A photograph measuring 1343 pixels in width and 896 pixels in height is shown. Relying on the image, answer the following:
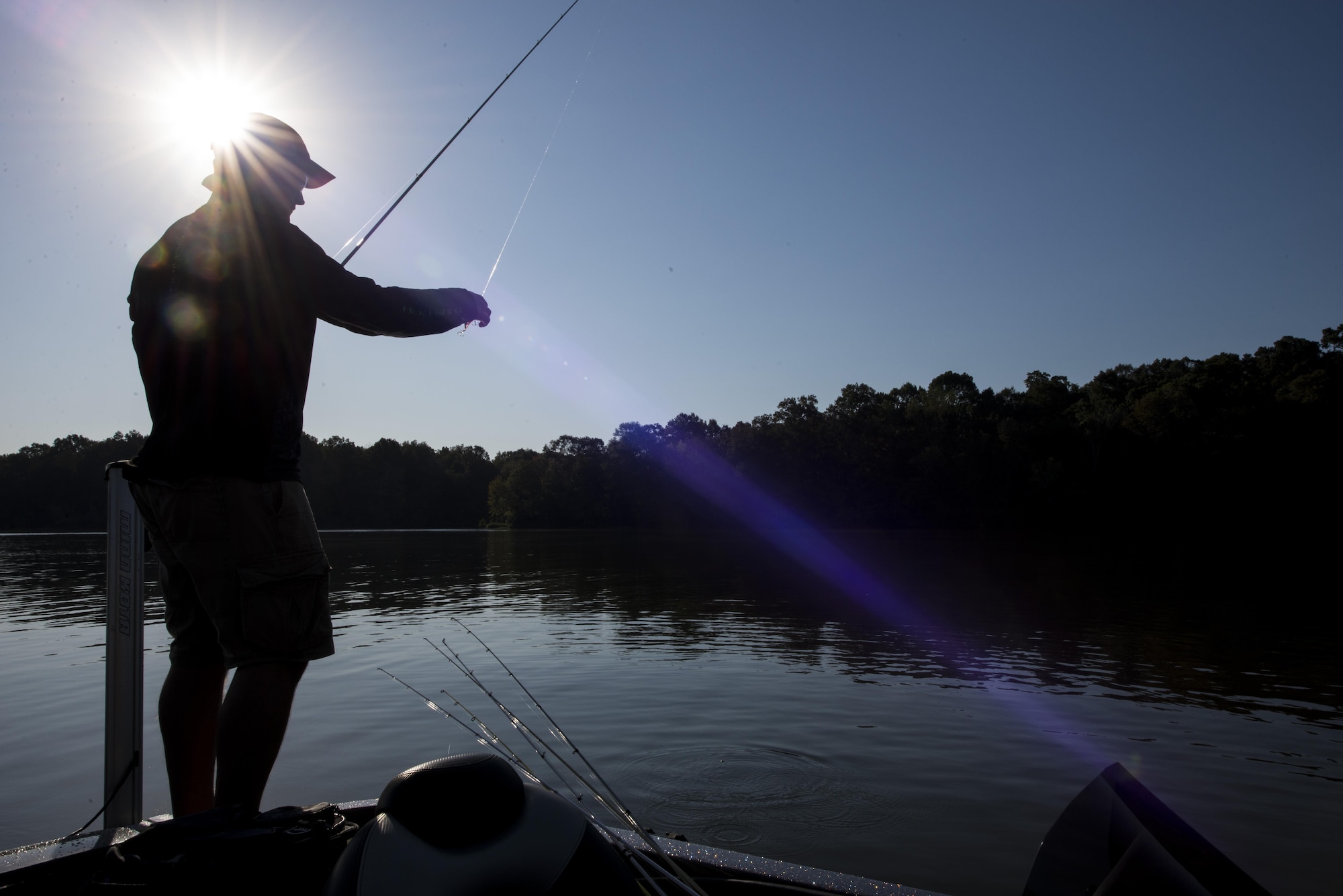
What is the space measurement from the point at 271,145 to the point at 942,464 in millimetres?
64127

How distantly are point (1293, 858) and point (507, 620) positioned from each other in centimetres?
938

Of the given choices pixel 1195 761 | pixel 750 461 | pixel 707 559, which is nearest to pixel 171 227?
pixel 1195 761

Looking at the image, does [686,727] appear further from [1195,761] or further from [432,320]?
[432,320]

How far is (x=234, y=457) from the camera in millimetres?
1939

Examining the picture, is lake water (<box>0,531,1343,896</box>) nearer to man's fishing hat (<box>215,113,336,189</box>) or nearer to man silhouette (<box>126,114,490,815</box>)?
man silhouette (<box>126,114,490,815</box>)

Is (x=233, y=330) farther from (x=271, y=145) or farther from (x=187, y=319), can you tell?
(x=271, y=145)

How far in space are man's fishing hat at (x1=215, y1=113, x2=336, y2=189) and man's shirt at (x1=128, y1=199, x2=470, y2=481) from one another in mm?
170

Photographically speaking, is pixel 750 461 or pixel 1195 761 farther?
pixel 750 461

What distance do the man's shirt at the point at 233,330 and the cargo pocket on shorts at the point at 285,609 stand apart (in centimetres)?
22

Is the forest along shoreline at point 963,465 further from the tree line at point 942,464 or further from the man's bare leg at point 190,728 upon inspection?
the man's bare leg at point 190,728

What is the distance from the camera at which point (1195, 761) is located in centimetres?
516

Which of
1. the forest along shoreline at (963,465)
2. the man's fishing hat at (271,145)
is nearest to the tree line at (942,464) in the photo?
the forest along shoreline at (963,465)

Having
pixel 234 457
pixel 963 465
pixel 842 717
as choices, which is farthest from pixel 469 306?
pixel 963 465

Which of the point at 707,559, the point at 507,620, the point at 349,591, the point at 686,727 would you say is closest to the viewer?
the point at 686,727
